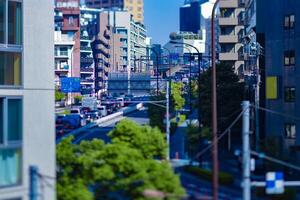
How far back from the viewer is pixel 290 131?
39312 mm

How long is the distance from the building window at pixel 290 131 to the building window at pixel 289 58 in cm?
382

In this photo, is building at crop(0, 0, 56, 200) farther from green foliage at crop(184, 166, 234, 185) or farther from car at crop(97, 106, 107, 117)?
car at crop(97, 106, 107, 117)

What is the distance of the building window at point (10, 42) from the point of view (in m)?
19.3

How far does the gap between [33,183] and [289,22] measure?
91.0 ft

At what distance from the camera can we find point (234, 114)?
42.5 meters

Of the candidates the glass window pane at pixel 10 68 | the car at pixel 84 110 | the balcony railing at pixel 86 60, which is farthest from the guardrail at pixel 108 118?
the balcony railing at pixel 86 60

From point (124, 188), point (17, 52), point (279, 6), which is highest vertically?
point (279, 6)

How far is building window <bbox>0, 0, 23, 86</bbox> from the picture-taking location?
19.3 m

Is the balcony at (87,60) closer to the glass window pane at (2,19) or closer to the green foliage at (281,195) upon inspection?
the green foliage at (281,195)

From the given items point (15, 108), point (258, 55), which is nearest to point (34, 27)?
point (15, 108)

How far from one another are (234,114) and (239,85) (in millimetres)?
6006

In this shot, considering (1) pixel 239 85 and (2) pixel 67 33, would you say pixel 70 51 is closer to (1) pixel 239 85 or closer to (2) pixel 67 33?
(2) pixel 67 33

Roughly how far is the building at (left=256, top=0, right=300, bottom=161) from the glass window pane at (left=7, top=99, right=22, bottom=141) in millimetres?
21761

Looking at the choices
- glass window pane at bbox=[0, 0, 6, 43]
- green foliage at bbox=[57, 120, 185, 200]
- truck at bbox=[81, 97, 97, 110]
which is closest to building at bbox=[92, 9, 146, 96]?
truck at bbox=[81, 97, 97, 110]
